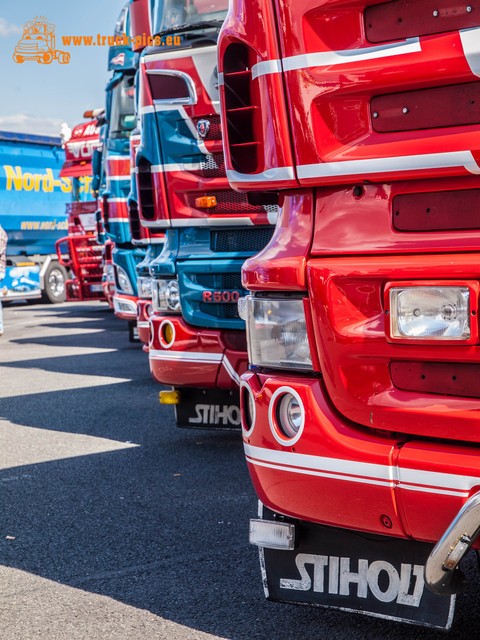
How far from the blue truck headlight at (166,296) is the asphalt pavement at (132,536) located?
3.05ft

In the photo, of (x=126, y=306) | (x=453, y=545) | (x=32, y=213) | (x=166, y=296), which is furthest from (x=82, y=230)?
(x=453, y=545)

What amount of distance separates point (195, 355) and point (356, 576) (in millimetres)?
2796

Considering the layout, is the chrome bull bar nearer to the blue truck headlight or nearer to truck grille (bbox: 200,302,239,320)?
truck grille (bbox: 200,302,239,320)

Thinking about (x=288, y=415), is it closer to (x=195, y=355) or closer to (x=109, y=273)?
(x=195, y=355)

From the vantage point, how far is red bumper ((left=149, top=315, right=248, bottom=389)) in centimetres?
532

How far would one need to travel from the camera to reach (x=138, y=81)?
5.88 metres

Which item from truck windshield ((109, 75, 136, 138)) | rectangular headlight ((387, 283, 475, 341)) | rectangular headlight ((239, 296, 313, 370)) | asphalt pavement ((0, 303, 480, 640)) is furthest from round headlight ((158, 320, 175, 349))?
truck windshield ((109, 75, 136, 138))

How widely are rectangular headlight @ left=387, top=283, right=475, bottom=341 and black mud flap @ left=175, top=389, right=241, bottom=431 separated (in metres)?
3.10

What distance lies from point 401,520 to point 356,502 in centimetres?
14

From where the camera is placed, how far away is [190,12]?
5.41m

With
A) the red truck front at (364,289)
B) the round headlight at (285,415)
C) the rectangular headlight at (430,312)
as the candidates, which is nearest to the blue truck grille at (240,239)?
the red truck front at (364,289)

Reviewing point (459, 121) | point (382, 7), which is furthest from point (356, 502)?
point (382, 7)

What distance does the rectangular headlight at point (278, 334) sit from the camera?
2.67 meters

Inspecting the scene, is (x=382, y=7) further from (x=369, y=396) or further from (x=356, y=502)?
(x=356, y=502)
